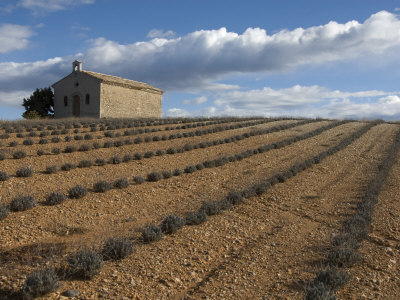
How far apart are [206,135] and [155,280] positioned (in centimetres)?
1806

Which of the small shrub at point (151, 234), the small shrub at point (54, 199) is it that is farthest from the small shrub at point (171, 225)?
the small shrub at point (54, 199)

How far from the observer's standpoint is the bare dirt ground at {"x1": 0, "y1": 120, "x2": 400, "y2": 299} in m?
5.20

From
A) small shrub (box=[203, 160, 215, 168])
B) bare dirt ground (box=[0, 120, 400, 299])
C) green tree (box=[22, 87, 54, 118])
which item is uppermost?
green tree (box=[22, 87, 54, 118])

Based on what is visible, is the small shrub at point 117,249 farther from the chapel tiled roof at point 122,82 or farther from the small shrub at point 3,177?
the chapel tiled roof at point 122,82

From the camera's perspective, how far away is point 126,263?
18.8 feet

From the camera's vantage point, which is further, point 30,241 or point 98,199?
point 98,199

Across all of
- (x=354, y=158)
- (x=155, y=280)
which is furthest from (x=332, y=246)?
(x=354, y=158)

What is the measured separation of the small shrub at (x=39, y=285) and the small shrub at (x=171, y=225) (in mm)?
2827

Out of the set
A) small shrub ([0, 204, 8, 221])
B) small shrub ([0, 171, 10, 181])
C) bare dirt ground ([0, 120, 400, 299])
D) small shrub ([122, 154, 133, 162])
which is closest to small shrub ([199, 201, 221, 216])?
bare dirt ground ([0, 120, 400, 299])

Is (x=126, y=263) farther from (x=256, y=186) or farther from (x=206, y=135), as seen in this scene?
(x=206, y=135)

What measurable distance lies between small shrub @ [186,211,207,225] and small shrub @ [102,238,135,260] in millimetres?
2094

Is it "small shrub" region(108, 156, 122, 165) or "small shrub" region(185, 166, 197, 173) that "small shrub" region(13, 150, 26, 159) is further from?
"small shrub" region(185, 166, 197, 173)

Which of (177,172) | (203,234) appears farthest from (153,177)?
(203,234)

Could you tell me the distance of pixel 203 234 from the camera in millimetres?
7242
